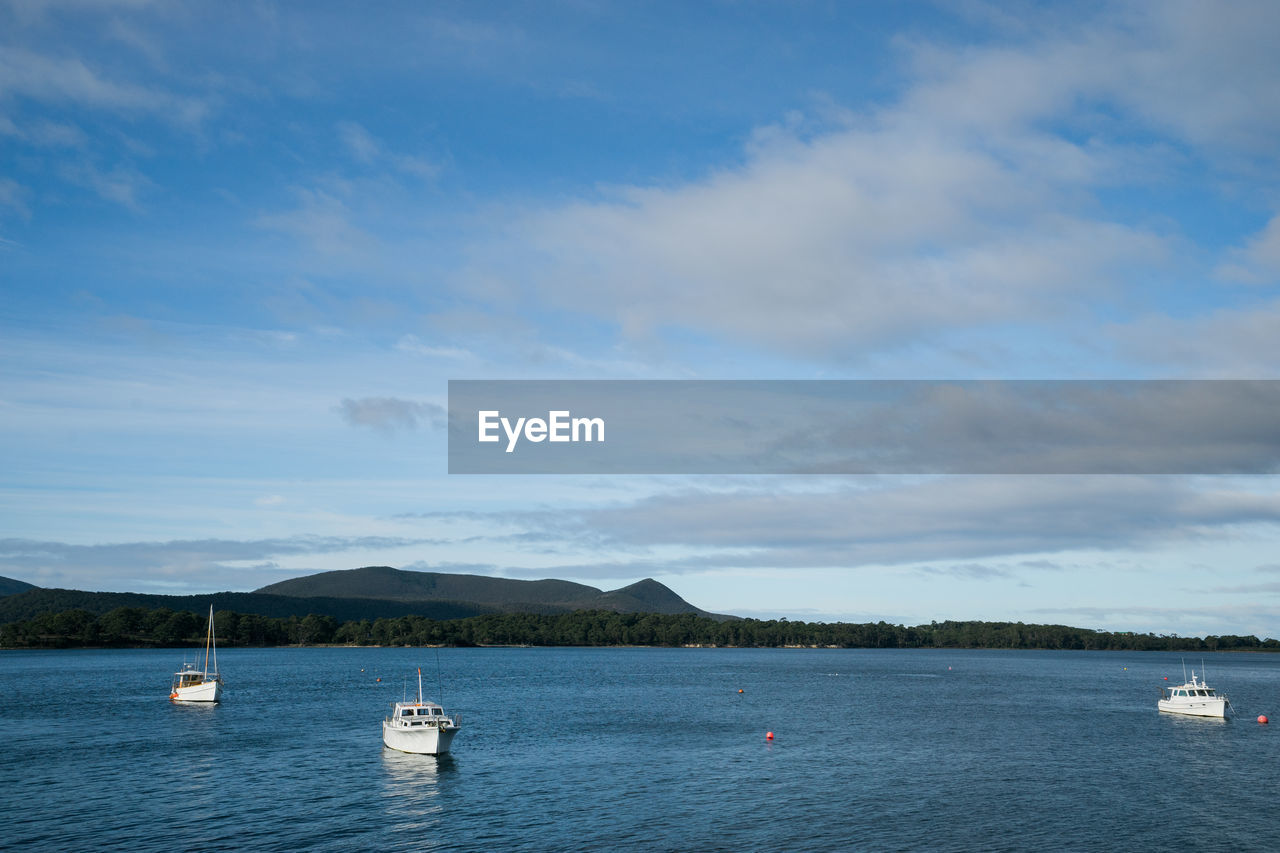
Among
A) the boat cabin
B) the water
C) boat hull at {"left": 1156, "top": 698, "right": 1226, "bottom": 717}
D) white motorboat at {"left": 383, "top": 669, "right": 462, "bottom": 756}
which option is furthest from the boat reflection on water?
boat hull at {"left": 1156, "top": 698, "right": 1226, "bottom": 717}

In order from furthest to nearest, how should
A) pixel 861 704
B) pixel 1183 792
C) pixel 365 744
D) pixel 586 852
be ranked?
pixel 861 704
pixel 365 744
pixel 1183 792
pixel 586 852

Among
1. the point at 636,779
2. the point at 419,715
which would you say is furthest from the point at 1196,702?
the point at 419,715

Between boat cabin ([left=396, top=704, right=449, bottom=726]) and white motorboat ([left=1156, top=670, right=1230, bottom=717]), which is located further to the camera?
white motorboat ([left=1156, top=670, right=1230, bottom=717])

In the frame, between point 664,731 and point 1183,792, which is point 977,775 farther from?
point 664,731

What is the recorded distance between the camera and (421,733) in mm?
87562

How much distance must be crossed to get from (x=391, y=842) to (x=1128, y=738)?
88228mm

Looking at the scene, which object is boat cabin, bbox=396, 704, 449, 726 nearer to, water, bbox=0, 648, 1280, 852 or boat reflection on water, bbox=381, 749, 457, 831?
boat reflection on water, bbox=381, 749, 457, 831

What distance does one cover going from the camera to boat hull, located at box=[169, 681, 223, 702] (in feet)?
454

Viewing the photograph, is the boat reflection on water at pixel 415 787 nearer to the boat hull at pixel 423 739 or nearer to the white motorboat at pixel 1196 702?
the boat hull at pixel 423 739

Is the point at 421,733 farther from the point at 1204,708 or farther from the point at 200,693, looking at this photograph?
the point at 1204,708

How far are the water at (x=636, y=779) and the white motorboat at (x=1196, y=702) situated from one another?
2.45 meters

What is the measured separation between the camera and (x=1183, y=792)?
248 feet

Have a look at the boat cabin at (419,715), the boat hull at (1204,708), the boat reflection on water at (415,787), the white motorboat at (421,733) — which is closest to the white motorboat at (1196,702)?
the boat hull at (1204,708)

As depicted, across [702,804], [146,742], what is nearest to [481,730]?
[146,742]
